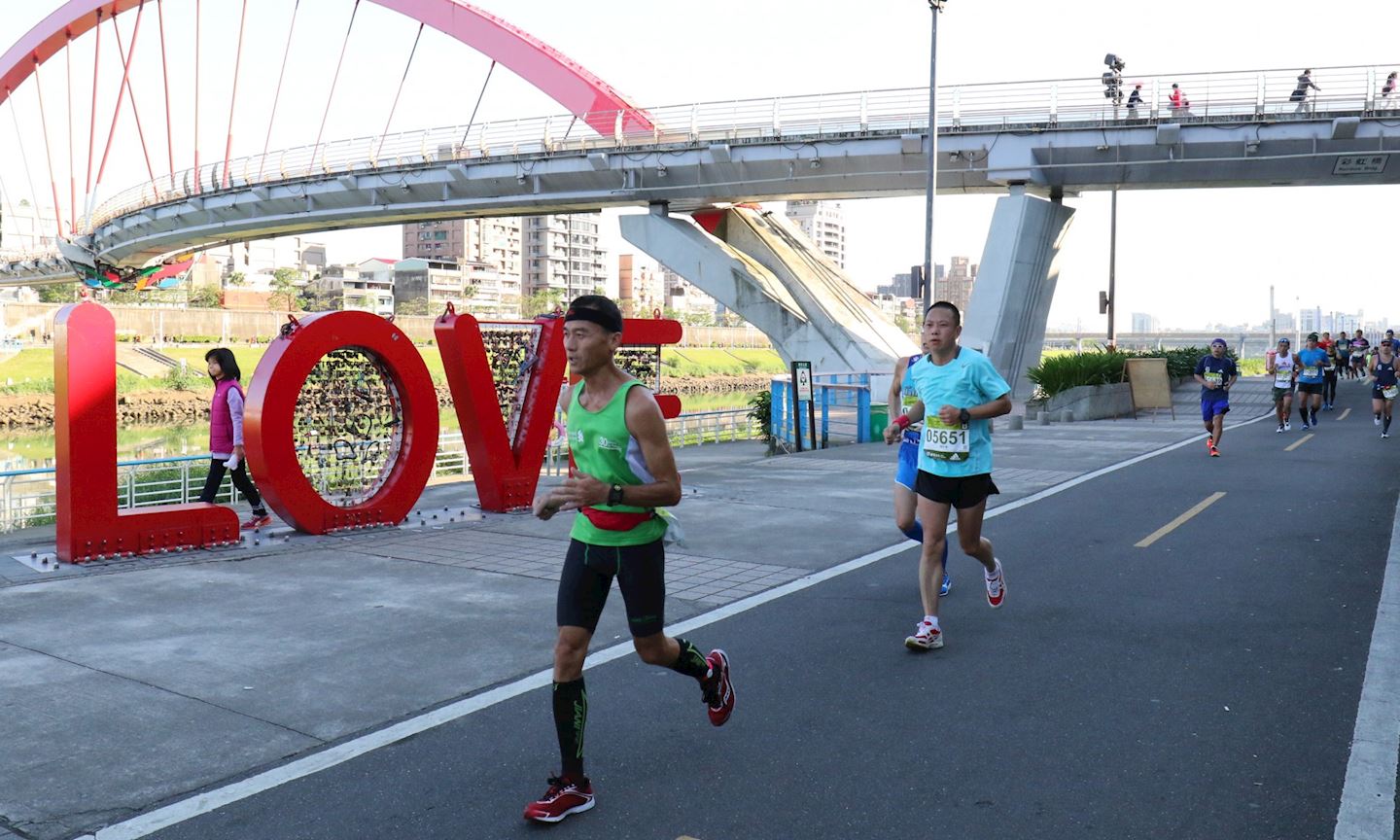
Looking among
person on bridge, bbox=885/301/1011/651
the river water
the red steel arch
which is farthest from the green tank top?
the red steel arch

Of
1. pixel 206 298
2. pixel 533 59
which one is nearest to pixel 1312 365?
pixel 533 59

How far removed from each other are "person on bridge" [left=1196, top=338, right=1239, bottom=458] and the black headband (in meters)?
14.6

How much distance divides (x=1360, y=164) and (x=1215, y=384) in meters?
17.4

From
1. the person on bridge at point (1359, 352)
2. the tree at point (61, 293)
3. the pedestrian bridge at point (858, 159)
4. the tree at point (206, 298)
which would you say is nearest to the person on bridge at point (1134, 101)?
the pedestrian bridge at point (858, 159)

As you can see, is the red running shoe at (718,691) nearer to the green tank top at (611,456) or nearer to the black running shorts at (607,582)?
the black running shorts at (607,582)

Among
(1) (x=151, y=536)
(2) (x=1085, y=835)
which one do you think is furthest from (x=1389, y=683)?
(1) (x=151, y=536)

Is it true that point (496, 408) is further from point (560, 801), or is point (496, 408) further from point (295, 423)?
point (560, 801)

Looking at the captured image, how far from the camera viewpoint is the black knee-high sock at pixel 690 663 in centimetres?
459

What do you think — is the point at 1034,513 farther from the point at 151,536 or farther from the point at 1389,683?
the point at 151,536

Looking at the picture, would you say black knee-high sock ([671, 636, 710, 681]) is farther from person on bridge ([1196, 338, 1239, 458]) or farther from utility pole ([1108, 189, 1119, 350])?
utility pole ([1108, 189, 1119, 350])

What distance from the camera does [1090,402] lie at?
27.2 meters

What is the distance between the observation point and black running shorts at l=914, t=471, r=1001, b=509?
632cm

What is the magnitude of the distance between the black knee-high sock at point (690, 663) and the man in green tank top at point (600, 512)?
1.04 ft

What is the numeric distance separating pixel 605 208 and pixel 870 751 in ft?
121
